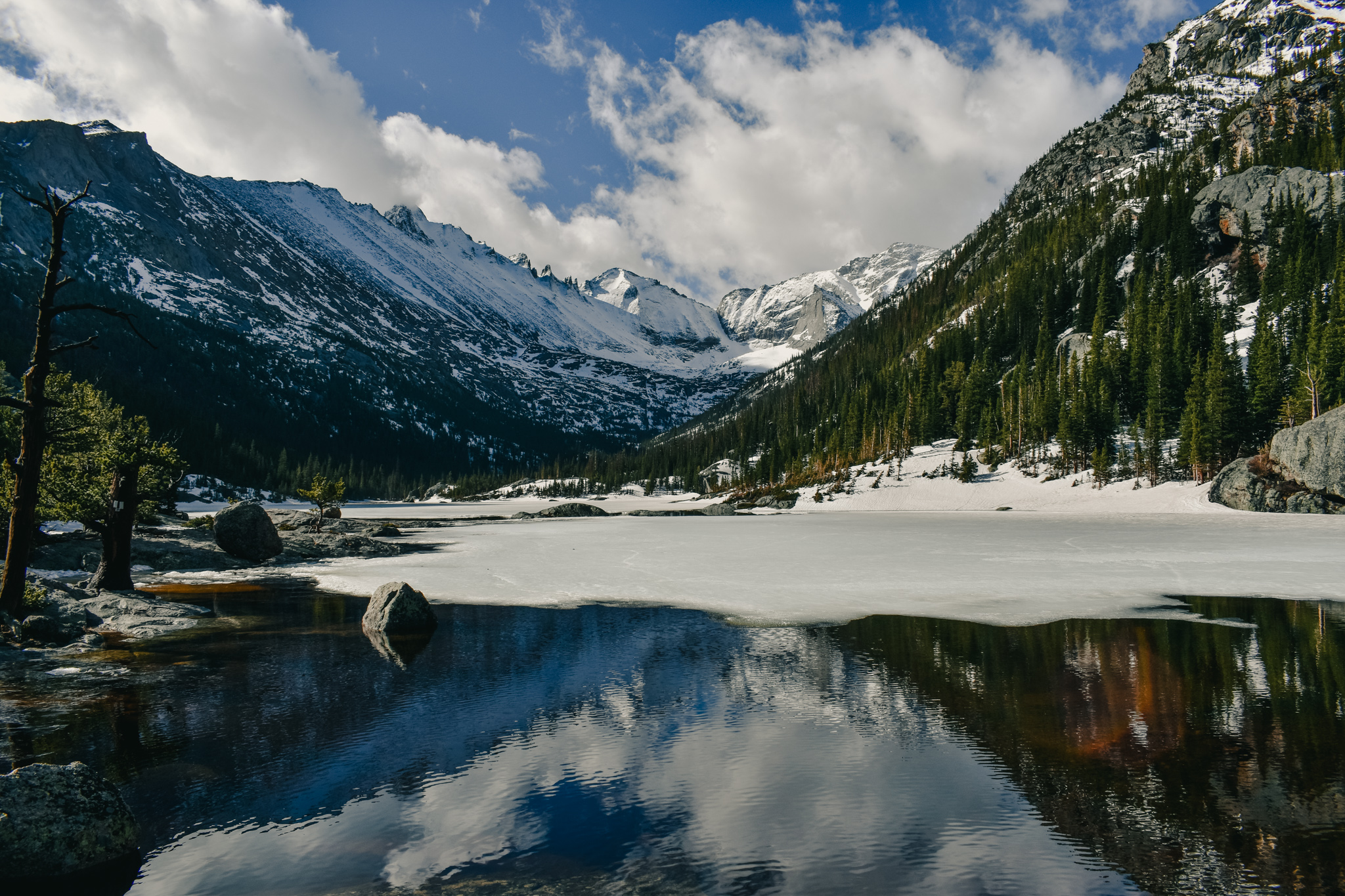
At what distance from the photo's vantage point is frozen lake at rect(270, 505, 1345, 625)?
20.9m

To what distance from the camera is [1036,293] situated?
128 metres

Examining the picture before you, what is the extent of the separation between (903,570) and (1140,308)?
9896 centimetres

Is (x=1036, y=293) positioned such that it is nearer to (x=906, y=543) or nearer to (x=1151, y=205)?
(x=1151, y=205)

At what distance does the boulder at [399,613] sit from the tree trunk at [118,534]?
11.5 metres

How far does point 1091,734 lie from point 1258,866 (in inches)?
143

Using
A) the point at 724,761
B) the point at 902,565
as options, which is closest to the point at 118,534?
the point at 724,761

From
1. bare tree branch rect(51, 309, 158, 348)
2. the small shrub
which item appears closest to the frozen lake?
the small shrub

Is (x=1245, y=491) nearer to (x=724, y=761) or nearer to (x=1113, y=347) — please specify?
(x=1113, y=347)

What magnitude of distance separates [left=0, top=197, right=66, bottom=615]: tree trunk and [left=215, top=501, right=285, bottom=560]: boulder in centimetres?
2343

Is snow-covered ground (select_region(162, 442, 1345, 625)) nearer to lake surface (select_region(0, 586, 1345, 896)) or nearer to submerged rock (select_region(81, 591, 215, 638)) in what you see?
lake surface (select_region(0, 586, 1345, 896))

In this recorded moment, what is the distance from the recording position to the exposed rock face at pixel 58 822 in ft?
20.8

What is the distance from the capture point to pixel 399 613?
18219 millimetres

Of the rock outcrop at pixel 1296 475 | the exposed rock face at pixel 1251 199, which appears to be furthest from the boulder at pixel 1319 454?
the exposed rock face at pixel 1251 199

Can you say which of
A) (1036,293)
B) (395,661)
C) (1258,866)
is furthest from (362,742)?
(1036,293)
